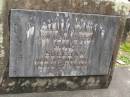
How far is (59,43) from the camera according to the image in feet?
13.8

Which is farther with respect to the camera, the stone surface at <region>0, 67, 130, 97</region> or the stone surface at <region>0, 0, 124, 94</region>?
the stone surface at <region>0, 67, 130, 97</region>

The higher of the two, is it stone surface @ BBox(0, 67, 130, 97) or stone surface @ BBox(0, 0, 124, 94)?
stone surface @ BBox(0, 0, 124, 94)

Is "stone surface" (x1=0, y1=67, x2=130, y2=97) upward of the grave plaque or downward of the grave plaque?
downward

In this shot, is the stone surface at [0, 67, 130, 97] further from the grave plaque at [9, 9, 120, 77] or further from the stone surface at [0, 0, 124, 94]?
the grave plaque at [9, 9, 120, 77]

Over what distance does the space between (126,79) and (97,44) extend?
138 centimetres

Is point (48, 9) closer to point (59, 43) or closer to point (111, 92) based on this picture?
point (59, 43)

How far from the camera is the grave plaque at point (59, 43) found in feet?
12.9

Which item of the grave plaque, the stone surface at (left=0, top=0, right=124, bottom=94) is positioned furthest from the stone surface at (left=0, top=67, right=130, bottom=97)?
the grave plaque

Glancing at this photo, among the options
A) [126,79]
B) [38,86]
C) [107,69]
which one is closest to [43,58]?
[38,86]

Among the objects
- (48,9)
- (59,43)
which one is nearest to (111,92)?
(59,43)

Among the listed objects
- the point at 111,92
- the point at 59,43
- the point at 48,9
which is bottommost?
the point at 111,92

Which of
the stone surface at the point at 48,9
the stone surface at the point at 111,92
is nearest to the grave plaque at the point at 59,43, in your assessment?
the stone surface at the point at 48,9

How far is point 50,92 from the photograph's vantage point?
451cm

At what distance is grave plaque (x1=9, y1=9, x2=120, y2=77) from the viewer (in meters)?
3.95
